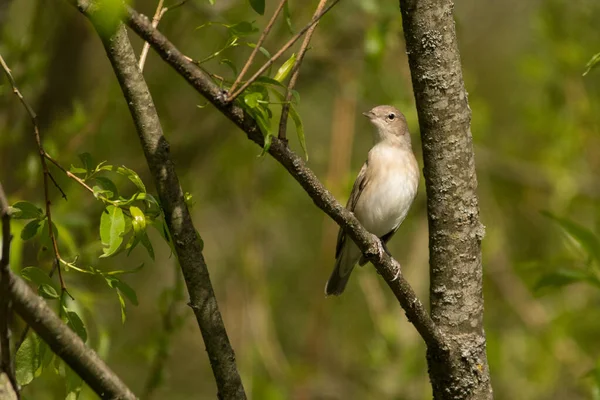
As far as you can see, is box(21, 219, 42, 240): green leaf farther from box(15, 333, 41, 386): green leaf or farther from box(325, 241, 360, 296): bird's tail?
box(325, 241, 360, 296): bird's tail

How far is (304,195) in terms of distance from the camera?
24.6ft

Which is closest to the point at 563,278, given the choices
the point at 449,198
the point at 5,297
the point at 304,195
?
the point at 449,198

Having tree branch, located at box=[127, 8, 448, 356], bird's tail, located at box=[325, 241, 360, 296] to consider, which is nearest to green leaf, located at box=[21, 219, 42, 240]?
tree branch, located at box=[127, 8, 448, 356]

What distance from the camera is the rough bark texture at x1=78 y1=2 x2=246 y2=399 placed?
2.30 m

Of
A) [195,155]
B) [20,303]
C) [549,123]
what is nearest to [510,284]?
[549,123]

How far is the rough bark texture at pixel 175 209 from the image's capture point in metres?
2.30

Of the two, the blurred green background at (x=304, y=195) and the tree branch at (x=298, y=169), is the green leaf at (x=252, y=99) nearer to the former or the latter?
the tree branch at (x=298, y=169)

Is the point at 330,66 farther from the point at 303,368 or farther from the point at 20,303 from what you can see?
the point at 20,303

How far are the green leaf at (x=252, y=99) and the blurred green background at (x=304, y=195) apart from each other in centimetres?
204

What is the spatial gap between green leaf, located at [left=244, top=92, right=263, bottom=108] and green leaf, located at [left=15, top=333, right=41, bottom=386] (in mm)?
925

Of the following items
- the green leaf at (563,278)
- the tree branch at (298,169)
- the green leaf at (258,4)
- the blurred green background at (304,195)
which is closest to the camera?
the tree branch at (298,169)

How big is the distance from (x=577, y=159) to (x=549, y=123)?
0.80 meters

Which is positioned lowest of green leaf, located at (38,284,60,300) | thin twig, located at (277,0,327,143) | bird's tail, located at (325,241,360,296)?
green leaf, located at (38,284,60,300)

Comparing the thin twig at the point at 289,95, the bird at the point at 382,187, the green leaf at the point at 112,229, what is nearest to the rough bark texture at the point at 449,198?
the thin twig at the point at 289,95
